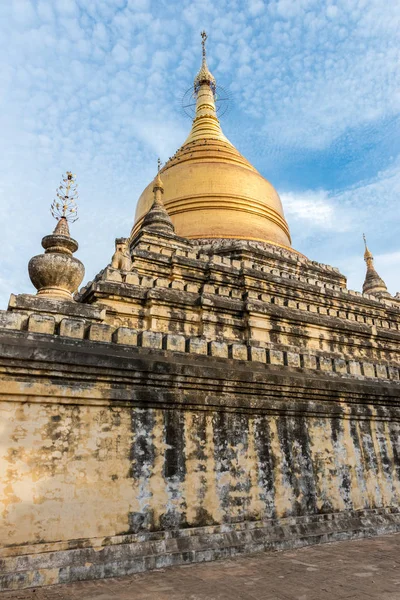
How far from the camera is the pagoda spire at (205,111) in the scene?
29.3 meters

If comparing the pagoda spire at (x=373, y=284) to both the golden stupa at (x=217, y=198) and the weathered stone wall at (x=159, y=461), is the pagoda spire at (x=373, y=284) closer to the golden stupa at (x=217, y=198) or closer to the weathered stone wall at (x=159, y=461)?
the golden stupa at (x=217, y=198)

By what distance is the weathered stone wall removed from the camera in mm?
5352

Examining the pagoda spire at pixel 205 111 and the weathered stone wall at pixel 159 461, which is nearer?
the weathered stone wall at pixel 159 461

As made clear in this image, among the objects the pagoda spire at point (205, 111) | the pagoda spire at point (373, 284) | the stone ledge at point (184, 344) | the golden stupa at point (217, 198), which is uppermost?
the pagoda spire at point (205, 111)

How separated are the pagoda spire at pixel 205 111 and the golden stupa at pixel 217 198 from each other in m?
1.18

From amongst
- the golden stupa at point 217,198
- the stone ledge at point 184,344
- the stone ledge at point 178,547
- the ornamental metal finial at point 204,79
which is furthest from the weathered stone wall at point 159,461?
the ornamental metal finial at point 204,79

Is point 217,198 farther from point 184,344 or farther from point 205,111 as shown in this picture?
point 184,344

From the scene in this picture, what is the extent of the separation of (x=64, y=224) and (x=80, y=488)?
6.76m

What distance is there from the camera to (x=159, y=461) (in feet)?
20.4

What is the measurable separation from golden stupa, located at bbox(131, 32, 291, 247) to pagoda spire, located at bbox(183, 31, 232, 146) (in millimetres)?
1182

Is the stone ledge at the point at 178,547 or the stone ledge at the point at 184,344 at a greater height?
the stone ledge at the point at 184,344

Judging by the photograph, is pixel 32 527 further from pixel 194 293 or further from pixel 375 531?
pixel 194 293

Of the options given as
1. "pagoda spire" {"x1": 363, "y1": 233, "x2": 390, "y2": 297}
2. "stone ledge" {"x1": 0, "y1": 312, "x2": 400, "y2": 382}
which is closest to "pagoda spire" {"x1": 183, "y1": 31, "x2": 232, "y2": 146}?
"pagoda spire" {"x1": 363, "y1": 233, "x2": 390, "y2": 297}

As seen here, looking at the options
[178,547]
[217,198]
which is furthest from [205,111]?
[178,547]
